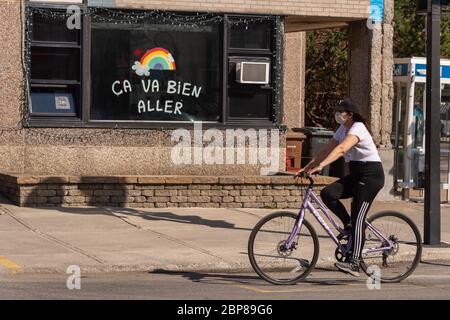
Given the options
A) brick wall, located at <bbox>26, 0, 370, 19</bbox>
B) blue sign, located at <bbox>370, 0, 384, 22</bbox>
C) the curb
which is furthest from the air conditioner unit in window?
the curb

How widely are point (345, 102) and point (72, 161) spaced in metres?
6.53

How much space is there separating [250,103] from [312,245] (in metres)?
6.91

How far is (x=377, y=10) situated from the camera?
17.0 m

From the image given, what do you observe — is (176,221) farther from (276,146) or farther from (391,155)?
(391,155)

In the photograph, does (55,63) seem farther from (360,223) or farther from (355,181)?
(360,223)

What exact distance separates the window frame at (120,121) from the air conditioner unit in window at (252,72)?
204 millimetres

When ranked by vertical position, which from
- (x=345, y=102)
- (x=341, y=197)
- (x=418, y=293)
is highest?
(x=345, y=102)

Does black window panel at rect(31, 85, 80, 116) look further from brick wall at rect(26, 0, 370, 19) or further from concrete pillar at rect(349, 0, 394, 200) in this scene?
concrete pillar at rect(349, 0, 394, 200)

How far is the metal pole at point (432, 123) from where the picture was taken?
12.1 m

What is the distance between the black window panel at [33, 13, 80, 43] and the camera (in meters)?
15.3

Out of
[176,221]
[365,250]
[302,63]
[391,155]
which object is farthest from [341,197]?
[302,63]

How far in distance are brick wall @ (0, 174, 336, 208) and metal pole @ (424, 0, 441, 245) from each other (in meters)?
3.54

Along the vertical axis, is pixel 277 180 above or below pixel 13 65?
below

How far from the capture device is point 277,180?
15.5 m
